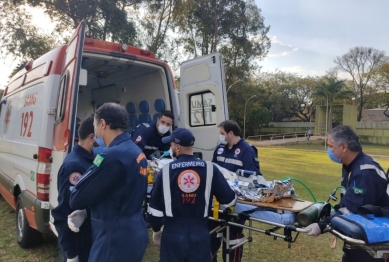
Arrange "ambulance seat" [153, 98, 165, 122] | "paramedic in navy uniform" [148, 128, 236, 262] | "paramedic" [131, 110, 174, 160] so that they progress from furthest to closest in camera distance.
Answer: "ambulance seat" [153, 98, 165, 122] < "paramedic" [131, 110, 174, 160] < "paramedic in navy uniform" [148, 128, 236, 262]

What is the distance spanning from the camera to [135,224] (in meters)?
2.05

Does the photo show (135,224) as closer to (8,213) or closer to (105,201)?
(105,201)

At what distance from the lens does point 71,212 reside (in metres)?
2.38

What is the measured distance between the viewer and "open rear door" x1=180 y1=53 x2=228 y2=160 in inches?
168

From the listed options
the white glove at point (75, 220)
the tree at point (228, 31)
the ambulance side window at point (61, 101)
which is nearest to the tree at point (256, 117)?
the tree at point (228, 31)

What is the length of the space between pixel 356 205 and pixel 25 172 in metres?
3.59

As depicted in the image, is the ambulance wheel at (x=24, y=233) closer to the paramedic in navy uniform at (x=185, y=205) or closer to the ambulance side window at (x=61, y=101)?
the ambulance side window at (x=61, y=101)

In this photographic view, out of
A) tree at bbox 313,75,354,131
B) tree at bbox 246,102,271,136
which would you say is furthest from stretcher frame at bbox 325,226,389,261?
tree at bbox 246,102,271,136

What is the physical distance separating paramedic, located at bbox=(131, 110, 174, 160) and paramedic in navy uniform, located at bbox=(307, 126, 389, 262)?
7.63ft

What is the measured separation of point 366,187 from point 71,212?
2.14m

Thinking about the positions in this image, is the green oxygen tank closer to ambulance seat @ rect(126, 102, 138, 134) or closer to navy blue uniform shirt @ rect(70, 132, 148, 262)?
navy blue uniform shirt @ rect(70, 132, 148, 262)

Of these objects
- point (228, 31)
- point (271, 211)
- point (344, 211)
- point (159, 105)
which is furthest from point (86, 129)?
point (228, 31)

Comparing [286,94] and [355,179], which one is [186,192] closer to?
[355,179]

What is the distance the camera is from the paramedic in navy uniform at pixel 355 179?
2.37 meters
